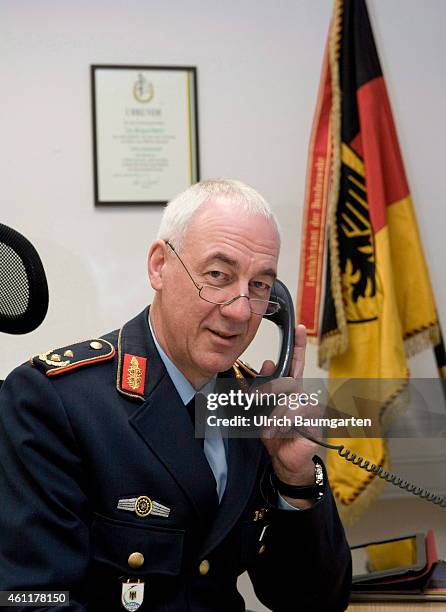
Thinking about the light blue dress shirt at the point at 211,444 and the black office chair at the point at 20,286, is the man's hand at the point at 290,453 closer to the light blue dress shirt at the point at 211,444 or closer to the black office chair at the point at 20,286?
the light blue dress shirt at the point at 211,444

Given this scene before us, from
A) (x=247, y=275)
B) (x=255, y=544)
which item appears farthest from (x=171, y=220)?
(x=255, y=544)

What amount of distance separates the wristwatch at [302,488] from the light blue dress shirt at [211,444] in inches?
0.8

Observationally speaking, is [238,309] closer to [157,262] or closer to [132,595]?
[157,262]

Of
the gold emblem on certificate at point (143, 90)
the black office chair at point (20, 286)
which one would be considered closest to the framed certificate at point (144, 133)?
the gold emblem on certificate at point (143, 90)

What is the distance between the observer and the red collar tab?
140cm

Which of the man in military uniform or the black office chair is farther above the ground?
the black office chair

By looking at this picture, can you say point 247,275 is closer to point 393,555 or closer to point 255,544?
point 255,544

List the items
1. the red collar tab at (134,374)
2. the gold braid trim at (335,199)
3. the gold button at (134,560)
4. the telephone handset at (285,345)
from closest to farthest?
the gold button at (134,560)
the red collar tab at (134,374)
the telephone handset at (285,345)
the gold braid trim at (335,199)

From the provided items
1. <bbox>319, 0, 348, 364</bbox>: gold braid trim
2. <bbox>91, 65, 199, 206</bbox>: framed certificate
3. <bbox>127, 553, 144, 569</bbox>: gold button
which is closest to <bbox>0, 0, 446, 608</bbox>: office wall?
<bbox>91, 65, 199, 206</bbox>: framed certificate

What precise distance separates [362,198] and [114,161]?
807 millimetres

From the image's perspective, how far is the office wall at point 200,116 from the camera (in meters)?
2.65

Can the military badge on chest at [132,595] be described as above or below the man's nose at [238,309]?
below

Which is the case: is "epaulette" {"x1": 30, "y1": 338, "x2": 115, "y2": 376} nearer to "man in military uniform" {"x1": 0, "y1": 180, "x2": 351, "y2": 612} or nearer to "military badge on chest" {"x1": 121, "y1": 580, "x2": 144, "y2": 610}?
"man in military uniform" {"x1": 0, "y1": 180, "x2": 351, "y2": 612}

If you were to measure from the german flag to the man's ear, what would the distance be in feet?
3.70
